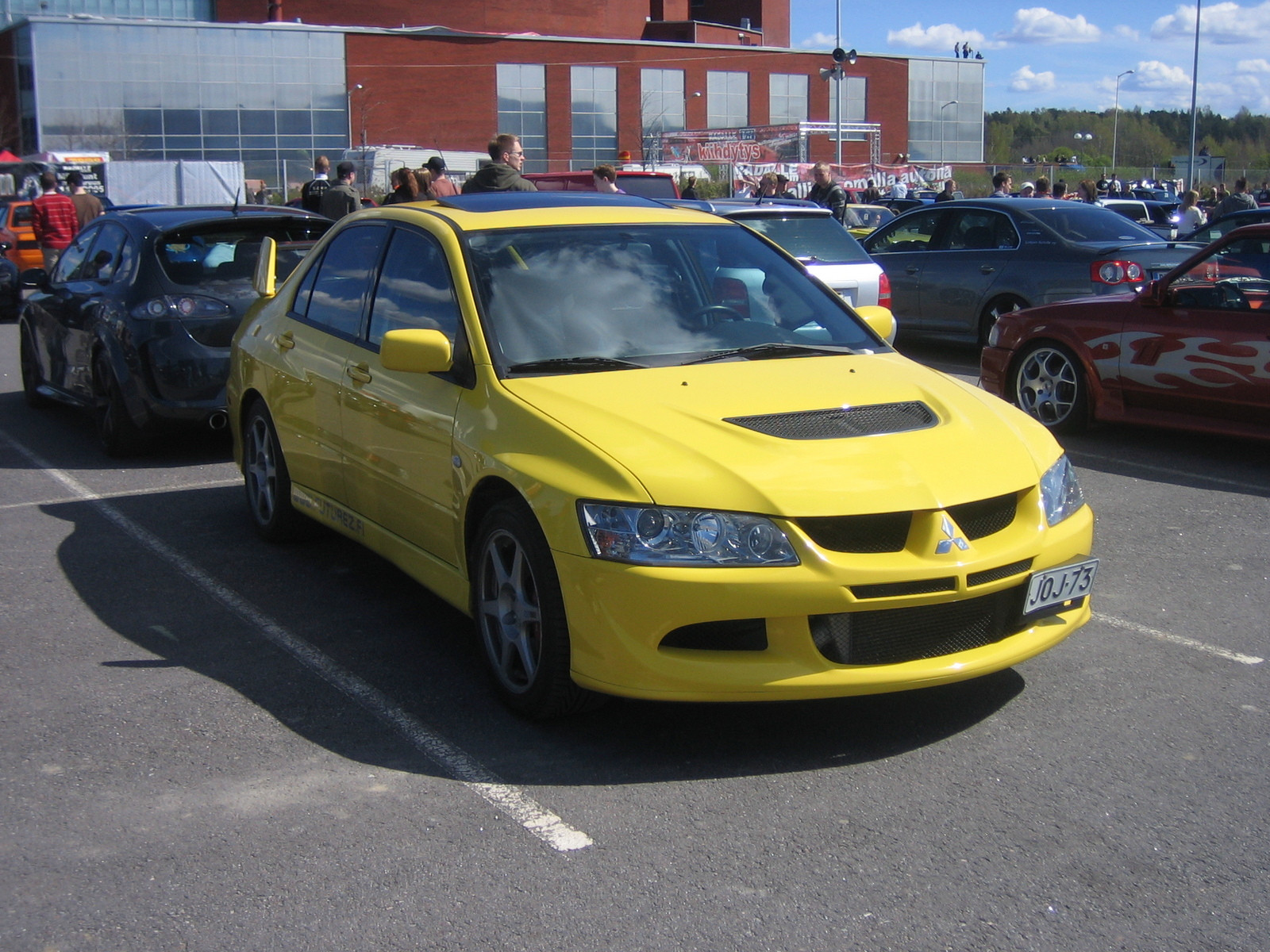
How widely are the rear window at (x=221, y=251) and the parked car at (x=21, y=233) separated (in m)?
14.5

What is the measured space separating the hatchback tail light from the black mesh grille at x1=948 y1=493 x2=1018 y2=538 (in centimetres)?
851

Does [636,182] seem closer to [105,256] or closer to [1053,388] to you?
[1053,388]

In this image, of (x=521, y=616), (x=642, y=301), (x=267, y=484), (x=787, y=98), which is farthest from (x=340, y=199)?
(x=787, y=98)

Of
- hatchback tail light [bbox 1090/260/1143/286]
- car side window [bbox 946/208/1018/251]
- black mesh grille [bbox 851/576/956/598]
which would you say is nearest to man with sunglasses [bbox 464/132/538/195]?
car side window [bbox 946/208/1018/251]

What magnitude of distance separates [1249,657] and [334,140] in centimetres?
6381

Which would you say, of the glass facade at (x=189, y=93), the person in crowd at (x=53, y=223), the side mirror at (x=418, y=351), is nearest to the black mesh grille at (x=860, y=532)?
the side mirror at (x=418, y=351)

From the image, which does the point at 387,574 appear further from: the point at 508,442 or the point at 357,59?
the point at 357,59

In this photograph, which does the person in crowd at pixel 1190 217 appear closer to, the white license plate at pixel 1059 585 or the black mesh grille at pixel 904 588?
the white license plate at pixel 1059 585

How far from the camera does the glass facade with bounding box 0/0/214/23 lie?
233ft

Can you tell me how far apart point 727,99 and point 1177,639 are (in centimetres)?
7287

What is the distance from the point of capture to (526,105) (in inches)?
2751

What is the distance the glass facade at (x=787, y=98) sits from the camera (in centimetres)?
7675

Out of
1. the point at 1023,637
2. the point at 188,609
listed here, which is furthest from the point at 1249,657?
the point at 188,609

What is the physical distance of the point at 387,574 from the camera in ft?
20.2
